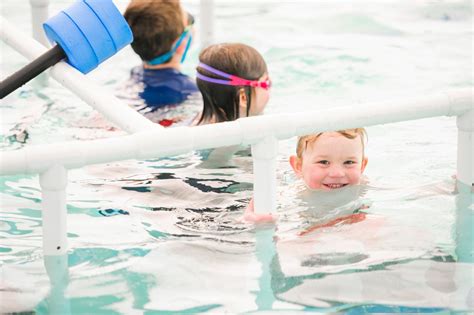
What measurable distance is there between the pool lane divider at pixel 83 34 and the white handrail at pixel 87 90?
1.7 inches

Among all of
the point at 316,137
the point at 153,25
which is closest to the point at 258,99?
the point at 316,137

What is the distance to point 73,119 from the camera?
450 cm

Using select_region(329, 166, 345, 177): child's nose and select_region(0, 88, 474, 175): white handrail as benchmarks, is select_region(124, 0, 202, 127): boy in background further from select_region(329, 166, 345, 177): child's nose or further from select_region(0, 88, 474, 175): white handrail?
select_region(0, 88, 474, 175): white handrail

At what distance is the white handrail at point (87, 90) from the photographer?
8.64ft

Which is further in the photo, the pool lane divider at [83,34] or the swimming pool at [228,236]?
the pool lane divider at [83,34]

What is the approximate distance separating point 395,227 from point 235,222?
47 cm

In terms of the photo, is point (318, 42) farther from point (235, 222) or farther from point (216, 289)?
point (216, 289)

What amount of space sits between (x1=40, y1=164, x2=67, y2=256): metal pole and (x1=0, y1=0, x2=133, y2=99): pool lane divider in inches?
18.1

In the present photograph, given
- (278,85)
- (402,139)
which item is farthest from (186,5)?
(402,139)

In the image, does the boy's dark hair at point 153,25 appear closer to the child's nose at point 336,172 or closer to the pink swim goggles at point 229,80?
the pink swim goggles at point 229,80

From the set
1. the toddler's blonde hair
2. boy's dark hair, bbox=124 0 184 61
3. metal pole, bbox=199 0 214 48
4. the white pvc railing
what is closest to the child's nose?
the toddler's blonde hair

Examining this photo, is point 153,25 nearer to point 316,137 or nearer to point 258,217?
point 316,137

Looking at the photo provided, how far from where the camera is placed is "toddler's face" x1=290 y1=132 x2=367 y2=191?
327 cm

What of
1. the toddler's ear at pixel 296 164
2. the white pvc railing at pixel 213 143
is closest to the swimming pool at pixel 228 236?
the toddler's ear at pixel 296 164
